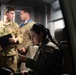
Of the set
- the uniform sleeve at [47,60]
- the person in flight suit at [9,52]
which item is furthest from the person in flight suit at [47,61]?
the person in flight suit at [9,52]

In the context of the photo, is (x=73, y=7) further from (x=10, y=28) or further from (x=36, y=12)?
(x=36, y=12)

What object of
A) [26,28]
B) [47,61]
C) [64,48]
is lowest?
[47,61]

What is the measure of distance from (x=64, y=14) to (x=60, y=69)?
1144mm

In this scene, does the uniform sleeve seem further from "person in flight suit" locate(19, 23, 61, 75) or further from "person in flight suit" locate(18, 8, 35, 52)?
"person in flight suit" locate(18, 8, 35, 52)

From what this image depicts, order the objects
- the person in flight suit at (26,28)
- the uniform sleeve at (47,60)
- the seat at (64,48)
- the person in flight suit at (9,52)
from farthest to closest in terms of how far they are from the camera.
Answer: the person in flight suit at (26,28), the person in flight suit at (9,52), the uniform sleeve at (47,60), the seat at (64,48)

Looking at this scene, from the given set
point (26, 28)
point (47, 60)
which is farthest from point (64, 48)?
point (26, 28)

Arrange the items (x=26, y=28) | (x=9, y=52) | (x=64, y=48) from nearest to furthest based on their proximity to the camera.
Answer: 1. (x=64, y=48)
2. (x=9, y=52)
3. (x=26, y=28)

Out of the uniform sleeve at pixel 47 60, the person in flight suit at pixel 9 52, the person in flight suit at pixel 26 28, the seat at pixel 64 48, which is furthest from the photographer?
the person in flight suit at pixel 26 28

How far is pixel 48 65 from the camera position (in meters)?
1.69

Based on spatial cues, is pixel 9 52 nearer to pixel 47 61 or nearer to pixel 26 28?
pixel 26 28

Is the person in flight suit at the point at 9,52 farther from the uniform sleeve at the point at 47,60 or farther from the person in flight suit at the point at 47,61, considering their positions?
the uniform sleeve at the point at 47,60

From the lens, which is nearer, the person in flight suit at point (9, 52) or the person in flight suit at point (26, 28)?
the person in flight suit at point (9, 52)

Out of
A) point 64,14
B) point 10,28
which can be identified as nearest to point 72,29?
point 64,14

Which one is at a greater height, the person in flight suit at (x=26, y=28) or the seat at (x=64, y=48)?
the person in flight suit at (x=26, y=28)
